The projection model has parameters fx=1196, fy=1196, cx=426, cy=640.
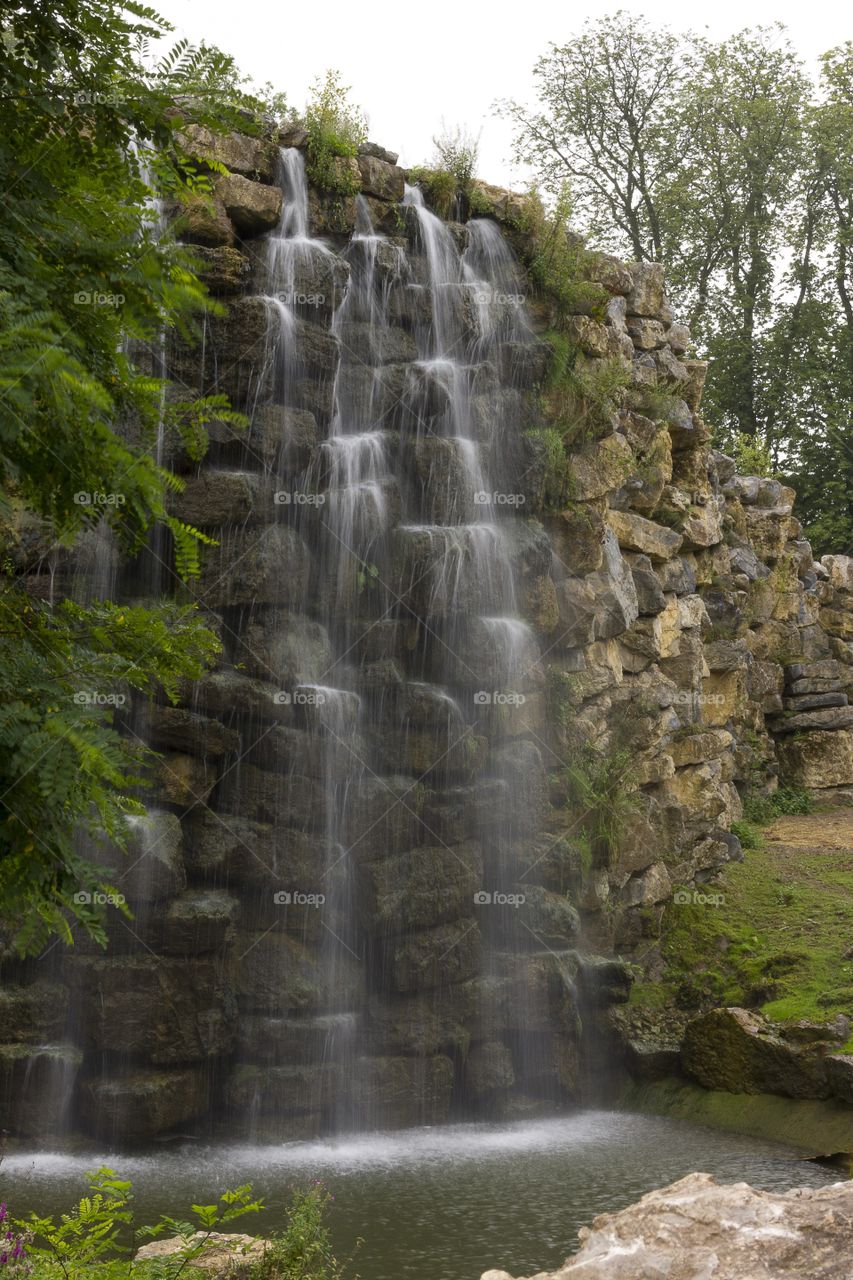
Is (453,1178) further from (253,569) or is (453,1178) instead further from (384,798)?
(253,569)

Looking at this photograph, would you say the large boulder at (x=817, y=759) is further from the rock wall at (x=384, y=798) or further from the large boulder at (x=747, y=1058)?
the large boulder at (x=747, y=1058)

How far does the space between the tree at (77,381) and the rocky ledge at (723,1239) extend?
208 cm

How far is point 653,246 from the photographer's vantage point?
28.2 meters

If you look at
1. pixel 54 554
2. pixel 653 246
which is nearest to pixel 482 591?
pixel 54 554

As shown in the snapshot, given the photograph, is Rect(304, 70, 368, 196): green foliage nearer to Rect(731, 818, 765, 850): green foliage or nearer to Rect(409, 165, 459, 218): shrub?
Rect(409, 165, 459, 218): shrub

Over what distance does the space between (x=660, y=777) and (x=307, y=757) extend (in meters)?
5.28

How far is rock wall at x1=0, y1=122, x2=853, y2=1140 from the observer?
412 inches

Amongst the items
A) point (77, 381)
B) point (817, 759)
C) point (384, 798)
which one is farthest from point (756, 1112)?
point (77, 381)

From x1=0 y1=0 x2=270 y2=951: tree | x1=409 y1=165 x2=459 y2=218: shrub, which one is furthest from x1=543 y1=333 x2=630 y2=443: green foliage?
x1=0 y1=0 x2=270 y2=951: tree

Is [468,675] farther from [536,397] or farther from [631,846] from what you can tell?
[536,397]

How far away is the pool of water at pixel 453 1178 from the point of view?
7.28m

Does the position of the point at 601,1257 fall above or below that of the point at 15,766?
below

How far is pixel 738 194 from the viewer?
91.2ft

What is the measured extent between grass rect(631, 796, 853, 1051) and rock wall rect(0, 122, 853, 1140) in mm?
446
